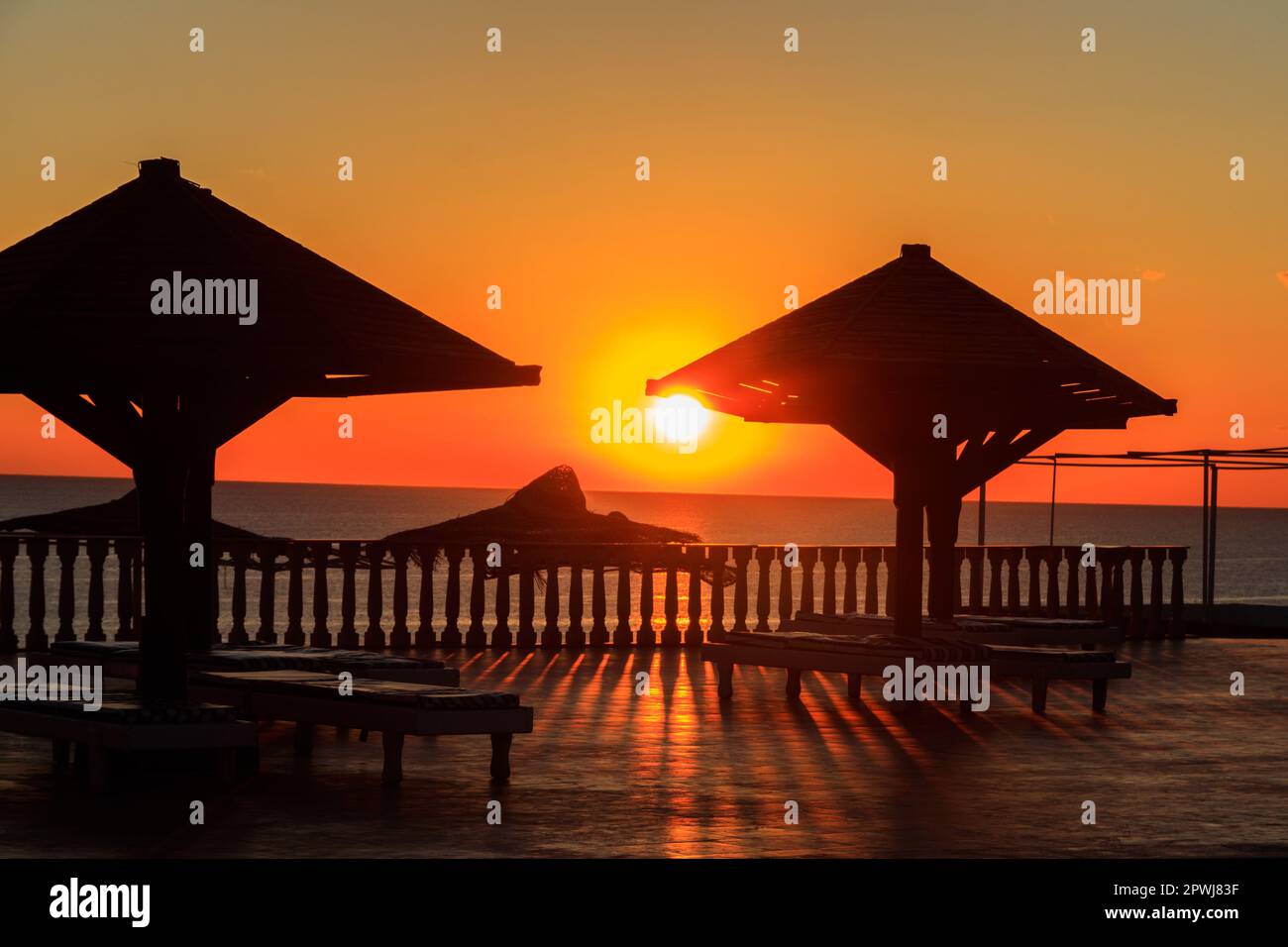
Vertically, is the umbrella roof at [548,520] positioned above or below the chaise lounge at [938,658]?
above

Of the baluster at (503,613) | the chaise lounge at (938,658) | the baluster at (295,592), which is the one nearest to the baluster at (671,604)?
the baluster at (503,613)

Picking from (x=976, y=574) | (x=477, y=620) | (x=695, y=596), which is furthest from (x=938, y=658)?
(x=976, y=574)

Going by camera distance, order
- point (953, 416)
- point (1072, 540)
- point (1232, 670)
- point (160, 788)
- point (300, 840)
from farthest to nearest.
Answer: point (1072, 540)
point (1232, 670)
point (953, 416)
point (160, 788)
point (300, 840)

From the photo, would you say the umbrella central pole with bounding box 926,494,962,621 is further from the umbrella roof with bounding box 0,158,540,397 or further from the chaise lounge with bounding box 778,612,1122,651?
the umbrella roof with bounding box 0,158,540,397

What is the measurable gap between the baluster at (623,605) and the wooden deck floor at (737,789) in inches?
150

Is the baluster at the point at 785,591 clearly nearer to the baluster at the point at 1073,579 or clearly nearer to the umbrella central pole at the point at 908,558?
the baluster at the point at 1073,579

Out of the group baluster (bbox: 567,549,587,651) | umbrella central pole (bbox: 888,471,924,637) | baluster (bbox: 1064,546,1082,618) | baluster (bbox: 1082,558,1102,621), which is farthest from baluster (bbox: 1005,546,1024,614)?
umbrella central pole (bbox: 888,471,924,637)

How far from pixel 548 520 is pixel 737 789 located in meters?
22.7

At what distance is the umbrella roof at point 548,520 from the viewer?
2936 centimetres

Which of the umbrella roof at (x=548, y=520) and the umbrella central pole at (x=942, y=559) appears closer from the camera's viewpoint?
the umbrella central pole at (x=942, y=559)

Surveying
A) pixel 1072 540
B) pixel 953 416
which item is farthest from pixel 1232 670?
pixel 1072 540
